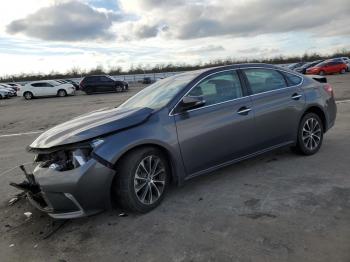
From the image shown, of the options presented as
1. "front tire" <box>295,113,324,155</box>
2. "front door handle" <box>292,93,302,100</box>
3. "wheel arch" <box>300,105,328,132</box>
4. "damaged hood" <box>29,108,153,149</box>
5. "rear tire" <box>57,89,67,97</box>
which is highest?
"rear tire" <box>57,89,67,97</box>

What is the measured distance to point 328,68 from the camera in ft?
126

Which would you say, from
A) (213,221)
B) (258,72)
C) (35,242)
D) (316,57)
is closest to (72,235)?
(35,242)

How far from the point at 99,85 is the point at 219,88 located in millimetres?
28759

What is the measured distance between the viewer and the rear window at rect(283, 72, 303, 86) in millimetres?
5949

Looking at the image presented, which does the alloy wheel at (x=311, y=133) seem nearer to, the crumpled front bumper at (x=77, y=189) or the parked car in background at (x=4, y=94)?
the crumpled front bumper at (x=77, y=189)

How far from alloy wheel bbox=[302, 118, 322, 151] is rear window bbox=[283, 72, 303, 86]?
622 millimetres

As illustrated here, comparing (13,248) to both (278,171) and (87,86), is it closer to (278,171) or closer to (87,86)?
(278,171)

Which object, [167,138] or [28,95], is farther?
[28,95]

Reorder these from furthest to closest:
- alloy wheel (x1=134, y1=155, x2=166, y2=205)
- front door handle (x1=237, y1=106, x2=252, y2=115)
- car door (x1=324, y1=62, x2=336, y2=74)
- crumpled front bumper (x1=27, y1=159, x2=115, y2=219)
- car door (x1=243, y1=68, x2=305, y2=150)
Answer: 1. car door (x1=324, y1=62, x2=336, y2=74)
2. car door (x1=243, y1=68, x2=305, y2=150)
3. front door handle (x1=237, y1=106, x2=252, y2=115)
4. alloy wheel (x1=134, y1=155, x2=166, y2=205)
5. crumpled front bumper (x1=27, y1=159, x2=115, y2=219)

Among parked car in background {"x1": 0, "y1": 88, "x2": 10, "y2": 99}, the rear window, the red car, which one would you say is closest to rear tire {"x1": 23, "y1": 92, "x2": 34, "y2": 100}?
parked car in background {"x1": 0, "y1": 88, "x2": 10, "y2": 99}

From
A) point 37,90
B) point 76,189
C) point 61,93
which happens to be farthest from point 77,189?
point 37,90

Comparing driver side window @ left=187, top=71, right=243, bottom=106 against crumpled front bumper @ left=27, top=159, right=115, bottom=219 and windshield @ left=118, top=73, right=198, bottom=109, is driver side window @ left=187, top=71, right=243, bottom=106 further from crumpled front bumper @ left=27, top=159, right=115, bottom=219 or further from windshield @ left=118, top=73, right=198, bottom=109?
crumpled front bumper @ left=27, top=159, right=115, bottom=219

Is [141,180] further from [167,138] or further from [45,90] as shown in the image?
[45,90]

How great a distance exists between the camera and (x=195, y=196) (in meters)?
4.75
